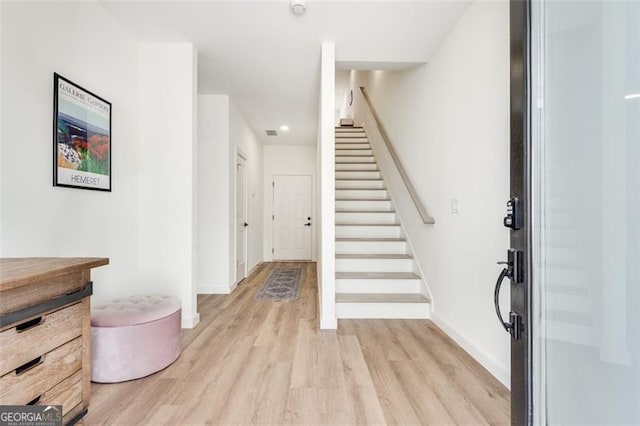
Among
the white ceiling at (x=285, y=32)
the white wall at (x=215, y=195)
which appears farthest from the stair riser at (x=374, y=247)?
the white ceiling at (x=285, y=32)

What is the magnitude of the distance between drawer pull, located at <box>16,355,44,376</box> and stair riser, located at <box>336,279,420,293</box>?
2336mm

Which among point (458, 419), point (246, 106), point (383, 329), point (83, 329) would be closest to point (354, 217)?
point (383, 329)

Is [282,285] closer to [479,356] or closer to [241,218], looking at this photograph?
[241,218]

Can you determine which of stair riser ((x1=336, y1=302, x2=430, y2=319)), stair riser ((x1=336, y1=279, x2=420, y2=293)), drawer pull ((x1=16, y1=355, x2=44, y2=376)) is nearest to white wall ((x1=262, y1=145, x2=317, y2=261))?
stair riser ((x1=336, y1=279, x2=420, y2=293))

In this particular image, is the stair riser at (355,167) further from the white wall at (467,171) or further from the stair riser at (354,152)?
the white wall at (467,171)

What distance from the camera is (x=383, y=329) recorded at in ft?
8.58

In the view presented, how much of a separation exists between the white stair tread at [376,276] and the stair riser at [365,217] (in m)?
0.97

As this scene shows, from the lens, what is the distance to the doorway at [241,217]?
4.46 m

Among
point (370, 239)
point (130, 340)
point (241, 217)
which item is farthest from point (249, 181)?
point (130, 340)

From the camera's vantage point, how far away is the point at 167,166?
2.62 m

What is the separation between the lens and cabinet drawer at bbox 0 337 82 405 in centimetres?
101

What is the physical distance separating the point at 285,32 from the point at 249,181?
310 cm

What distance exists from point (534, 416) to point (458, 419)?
668 millimetres

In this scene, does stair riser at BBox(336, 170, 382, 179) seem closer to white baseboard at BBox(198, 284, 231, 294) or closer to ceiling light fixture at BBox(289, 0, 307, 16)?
white baseboard at BBox(198, 284, 231, 294)
